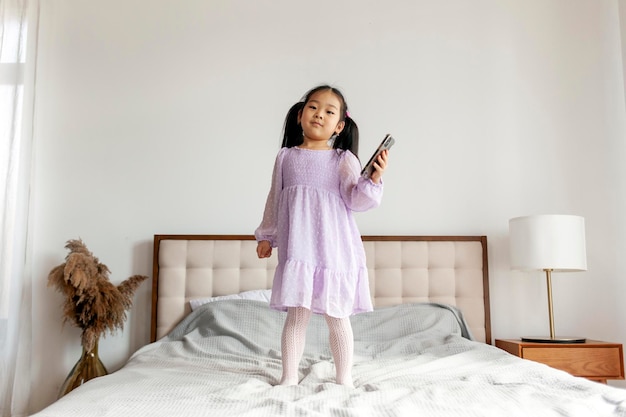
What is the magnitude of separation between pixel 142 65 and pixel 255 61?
2.05 ft

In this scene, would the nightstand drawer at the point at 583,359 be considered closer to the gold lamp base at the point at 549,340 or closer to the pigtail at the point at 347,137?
the gold lamp base at the point at 549,340

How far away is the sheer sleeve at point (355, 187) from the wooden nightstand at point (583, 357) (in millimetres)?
1386

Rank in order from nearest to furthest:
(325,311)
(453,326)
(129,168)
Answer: (325,311) < (453,326) < (129,168)

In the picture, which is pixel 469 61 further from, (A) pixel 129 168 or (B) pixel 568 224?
(A) pixel 129 168

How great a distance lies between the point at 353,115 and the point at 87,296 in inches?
65.4

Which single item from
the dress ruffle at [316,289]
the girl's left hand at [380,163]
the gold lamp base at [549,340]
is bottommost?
the gold lamp base at [549,340]

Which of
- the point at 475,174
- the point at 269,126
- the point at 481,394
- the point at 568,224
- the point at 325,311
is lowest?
the point at 481,394

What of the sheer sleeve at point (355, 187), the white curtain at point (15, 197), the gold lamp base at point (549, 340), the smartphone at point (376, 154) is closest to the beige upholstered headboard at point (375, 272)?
the gold lamp base at point (549, 340)

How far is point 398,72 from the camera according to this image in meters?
3.51

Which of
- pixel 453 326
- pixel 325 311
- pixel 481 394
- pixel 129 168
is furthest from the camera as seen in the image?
pixel 129 168

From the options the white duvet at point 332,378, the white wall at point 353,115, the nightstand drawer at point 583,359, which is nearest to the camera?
the white duvet at point 332,378

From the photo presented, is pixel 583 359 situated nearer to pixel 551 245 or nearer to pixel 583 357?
pixel 583 357

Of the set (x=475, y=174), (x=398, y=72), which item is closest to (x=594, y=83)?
(x=475, y=174)

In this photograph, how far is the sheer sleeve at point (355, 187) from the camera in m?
1.87
